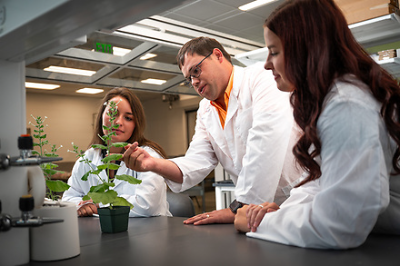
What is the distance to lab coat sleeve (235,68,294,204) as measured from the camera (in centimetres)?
144

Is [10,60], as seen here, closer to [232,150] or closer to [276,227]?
[276,227]

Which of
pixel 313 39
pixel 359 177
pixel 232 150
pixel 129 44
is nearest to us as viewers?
pixel 359 177

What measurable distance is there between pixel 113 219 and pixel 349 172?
72 cm

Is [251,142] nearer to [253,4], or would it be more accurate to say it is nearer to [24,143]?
[24,143]

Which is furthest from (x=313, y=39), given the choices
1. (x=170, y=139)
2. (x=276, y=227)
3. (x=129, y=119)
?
(x=170, y=139)

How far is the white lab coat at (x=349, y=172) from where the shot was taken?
0.79 m

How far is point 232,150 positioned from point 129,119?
568 mm

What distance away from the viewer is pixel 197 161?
1818mm

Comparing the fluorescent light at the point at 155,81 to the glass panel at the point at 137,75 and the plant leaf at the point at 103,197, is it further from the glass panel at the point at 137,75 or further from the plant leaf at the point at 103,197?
the plant leaf at the point at 103,197

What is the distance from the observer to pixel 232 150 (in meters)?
1.84

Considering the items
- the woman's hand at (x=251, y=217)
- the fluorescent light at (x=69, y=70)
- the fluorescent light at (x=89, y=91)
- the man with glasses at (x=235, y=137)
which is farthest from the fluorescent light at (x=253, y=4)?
the fluorescent light at (x=89, y=91)

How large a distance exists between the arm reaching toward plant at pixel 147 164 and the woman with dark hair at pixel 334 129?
606 millimetres

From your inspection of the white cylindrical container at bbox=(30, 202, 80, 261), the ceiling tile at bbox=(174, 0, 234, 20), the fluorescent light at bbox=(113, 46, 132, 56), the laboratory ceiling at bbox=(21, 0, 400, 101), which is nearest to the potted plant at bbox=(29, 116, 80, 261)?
the white cylindrical container at bbox=(30, 202, 80, 261)

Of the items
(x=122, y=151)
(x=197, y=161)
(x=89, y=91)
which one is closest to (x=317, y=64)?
(x=197, y=161)
